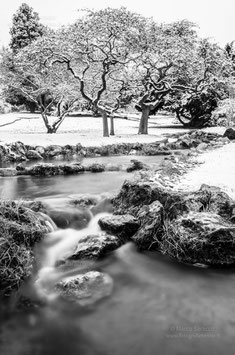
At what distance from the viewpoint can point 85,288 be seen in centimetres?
518

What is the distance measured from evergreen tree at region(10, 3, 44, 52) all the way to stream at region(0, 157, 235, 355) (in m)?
43.7

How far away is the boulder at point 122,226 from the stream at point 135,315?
1.26ft

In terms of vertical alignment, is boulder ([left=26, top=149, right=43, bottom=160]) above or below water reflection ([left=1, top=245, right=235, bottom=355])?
above

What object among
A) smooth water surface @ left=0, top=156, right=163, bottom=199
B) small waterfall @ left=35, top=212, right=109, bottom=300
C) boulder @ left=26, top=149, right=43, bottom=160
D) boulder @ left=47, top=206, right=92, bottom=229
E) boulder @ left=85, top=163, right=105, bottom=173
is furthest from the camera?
boulder @ left=26, top=149, right=43, bottom=160

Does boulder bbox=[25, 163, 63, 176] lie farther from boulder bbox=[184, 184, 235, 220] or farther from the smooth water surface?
boulder bbox=[184, 184, 235, 220]

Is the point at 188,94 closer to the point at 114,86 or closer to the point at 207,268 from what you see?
the point at 114,86

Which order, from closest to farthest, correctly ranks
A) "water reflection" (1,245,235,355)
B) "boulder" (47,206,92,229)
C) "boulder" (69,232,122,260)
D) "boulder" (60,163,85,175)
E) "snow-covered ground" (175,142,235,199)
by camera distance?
"water reflection" (1,245,235,355)
"boulder" (69,232,122,260)
"boulder" (47,206,92,229)
"snow-covered ground" (175,142,235,199)
"boulder" (60,163,85,175)

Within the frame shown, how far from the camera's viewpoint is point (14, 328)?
4.44m

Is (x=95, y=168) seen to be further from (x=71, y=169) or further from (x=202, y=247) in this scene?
(x=202, y=247)

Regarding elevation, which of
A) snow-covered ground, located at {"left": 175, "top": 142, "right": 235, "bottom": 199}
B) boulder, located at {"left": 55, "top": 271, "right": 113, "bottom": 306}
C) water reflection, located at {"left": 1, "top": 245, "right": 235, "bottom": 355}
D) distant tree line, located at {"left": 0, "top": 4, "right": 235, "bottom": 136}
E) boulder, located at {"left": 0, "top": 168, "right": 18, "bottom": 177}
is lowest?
water reflection, located at {"left": 1, "top": 245, "right": 235, "bottom": 355}

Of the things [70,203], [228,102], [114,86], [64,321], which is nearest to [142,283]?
[64,321]

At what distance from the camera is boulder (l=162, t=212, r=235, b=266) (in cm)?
589

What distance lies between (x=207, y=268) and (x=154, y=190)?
2327mm

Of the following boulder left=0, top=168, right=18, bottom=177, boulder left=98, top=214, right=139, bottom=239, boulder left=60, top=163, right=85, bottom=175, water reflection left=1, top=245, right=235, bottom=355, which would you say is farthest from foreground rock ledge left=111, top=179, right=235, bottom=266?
boulder left=0, top=168, right=18, bottom=177
